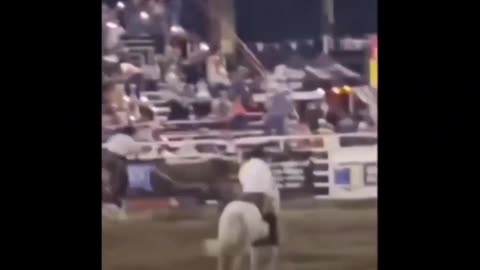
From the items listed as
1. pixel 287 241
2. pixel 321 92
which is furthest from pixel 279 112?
pixel 287 241

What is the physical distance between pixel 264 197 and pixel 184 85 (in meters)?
0.18

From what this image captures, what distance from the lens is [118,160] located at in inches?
47.9

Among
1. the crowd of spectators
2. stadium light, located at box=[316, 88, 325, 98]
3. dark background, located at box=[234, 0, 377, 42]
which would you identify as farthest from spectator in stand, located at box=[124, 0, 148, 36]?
stadium light, located at box=[316, 88, 325, 98]

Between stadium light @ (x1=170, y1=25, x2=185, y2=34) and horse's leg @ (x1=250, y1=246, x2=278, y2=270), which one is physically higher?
stadium light @ (x1=170, y1=25, x2=185, y2=34)

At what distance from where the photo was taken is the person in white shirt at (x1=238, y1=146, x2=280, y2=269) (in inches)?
47.9

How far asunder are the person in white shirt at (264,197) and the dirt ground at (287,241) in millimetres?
14

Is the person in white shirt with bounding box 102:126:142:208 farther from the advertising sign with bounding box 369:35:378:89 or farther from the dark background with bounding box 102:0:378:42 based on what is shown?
the advertising sign with bounding box 369:35:378:89

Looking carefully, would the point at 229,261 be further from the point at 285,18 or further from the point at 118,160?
the point at 285,18

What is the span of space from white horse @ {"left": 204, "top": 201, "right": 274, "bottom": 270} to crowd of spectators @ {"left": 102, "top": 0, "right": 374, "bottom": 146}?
11 centimetres
